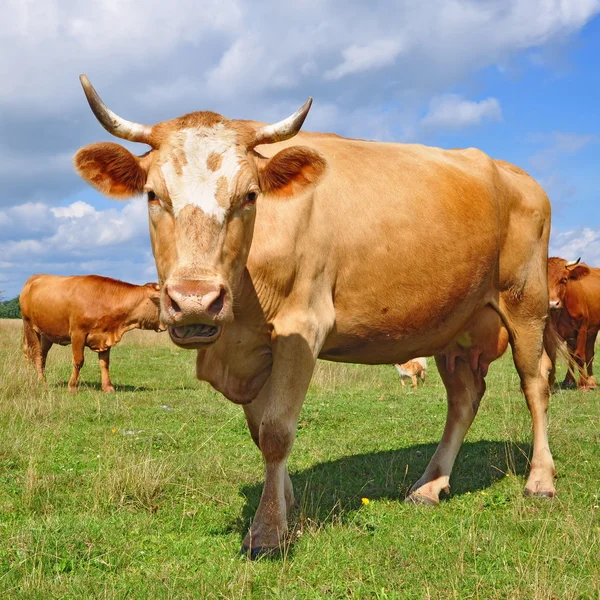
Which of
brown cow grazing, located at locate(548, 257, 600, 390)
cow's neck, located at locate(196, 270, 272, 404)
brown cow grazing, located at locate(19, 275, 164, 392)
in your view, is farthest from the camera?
brown cow grazing, located at locate(548, 257, 600, 390)

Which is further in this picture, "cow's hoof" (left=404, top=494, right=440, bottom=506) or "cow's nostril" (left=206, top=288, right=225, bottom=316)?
"cow's hoof" (left=404, top=494, right=440, bottom=506)

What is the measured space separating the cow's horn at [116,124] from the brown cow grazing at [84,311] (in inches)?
423

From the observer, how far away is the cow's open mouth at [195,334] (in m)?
3.75

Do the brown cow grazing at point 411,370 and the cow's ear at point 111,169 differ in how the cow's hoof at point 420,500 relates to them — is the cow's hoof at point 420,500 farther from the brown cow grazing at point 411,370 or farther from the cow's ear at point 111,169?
the brown cow grazing at point 411,370

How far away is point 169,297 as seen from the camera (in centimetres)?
366

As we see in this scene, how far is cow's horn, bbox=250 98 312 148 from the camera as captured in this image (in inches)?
167

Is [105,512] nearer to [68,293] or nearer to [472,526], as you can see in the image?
[472,526]

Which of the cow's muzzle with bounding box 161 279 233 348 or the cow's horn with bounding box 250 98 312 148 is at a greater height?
the cow's horn with bounding box 250 98 312 148

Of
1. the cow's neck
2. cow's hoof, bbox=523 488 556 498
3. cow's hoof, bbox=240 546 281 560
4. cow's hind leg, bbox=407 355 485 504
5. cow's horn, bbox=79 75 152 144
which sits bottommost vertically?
cow's hoof, bbox=240 546 281 560

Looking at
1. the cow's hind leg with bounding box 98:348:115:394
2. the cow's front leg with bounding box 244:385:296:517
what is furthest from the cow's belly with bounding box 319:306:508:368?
the cow's hind leg with bounding box 98:348:115:394

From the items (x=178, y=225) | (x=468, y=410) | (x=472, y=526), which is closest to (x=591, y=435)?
(x=468, y=410)

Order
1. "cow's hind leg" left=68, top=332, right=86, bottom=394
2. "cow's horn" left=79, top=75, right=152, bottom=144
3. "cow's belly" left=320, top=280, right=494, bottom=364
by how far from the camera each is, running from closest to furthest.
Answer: "cow's horn" left=79, top=75, right=152, bottom=144 < "cow's belly" left=320, top=280, right=494, bottom=364 < "cow's hind leg" left=68, top=332, right=86, bottom=394

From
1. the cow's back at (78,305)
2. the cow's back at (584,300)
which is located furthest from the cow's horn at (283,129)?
the cow's back at (584,300)

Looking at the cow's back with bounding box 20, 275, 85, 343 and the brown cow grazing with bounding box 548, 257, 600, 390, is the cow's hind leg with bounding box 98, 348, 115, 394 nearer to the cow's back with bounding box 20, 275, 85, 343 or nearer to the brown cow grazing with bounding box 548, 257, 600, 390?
the cow's back with bounding box 20, 275, 85, 343
